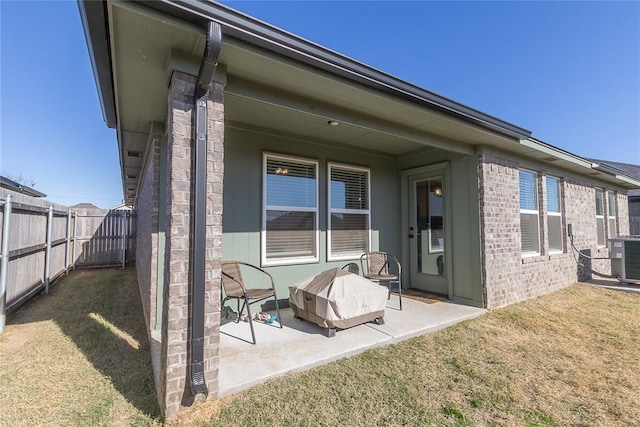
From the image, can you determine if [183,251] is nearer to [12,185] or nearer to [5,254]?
[5,254]

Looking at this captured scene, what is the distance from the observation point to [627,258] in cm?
638

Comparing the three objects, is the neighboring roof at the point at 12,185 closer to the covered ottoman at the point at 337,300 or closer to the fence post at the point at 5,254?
the fence post at the point at 5,254

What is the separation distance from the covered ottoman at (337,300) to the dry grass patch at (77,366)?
5.51 feet

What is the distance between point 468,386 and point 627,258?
6.74 m

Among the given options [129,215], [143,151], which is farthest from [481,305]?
[129,215]

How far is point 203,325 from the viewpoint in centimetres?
210

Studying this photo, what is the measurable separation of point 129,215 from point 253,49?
34.3 ft

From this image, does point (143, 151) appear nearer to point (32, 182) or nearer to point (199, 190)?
point (199, 190)

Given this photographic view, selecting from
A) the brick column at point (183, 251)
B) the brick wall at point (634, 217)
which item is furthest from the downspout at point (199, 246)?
the brick wall at point (634, 217)

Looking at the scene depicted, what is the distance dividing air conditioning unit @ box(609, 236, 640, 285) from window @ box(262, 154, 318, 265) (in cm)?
691

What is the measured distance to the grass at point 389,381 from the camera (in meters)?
2.04

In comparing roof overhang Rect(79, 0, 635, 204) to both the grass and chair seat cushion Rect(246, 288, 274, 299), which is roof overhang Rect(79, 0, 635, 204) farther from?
the grass

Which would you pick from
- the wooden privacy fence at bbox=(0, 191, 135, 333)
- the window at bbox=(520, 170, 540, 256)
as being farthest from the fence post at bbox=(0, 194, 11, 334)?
the window at bbox=(520, 170, 540, 256)

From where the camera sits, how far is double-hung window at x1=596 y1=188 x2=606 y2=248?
25.5ft
